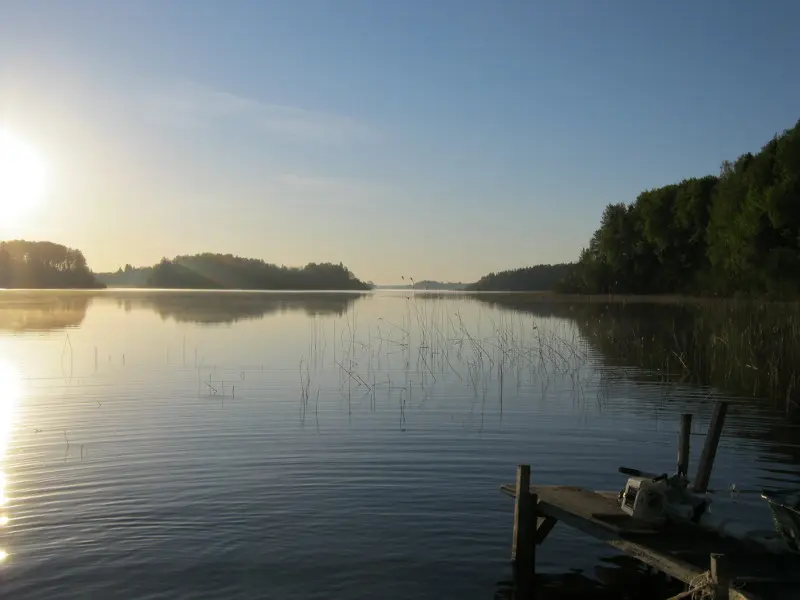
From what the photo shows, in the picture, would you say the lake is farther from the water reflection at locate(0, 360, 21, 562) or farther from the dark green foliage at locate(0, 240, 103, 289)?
the dark green foliage at locate(0, 240, 103, 289)

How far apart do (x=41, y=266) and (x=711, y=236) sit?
13625 centimetres

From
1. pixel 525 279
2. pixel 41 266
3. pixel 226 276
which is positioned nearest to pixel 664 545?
pixel 525 279

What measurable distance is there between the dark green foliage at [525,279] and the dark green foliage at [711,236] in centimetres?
5234

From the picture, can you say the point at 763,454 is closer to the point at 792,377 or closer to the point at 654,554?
the point at 792,377

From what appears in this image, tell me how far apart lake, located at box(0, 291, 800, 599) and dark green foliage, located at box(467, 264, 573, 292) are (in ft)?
375

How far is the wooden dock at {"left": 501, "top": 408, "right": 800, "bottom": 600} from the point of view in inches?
266

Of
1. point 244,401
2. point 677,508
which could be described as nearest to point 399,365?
point 244,401

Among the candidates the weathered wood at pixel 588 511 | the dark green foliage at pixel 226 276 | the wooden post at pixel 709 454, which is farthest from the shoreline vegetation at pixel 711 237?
the dark green foliage at pixel 226 276

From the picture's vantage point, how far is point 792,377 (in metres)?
20.2

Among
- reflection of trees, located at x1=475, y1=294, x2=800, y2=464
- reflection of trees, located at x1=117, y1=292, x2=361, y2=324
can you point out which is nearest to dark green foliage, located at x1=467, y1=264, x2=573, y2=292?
reflection of trees, located at x1=117, y1=292, x2=361, y2=324

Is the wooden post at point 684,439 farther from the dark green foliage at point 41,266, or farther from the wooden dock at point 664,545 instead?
the dark green foliage at point 41,266

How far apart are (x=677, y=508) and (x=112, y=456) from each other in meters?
9.70

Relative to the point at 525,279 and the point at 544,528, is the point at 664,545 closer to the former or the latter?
the point at 544,528

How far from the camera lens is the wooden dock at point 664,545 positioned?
6760 millimetres
